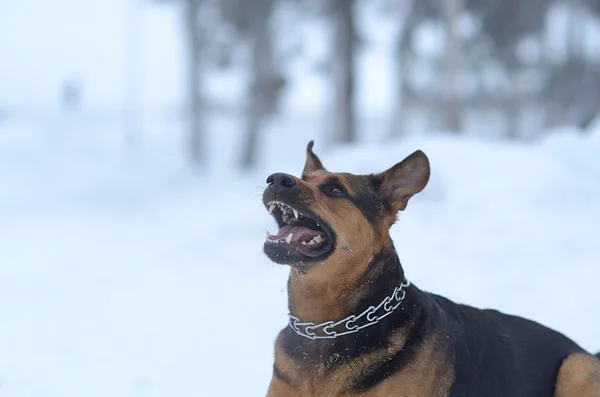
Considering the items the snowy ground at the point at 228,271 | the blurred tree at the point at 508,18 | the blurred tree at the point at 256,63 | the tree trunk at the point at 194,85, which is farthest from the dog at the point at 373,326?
the tree trunk at the point at 194,85

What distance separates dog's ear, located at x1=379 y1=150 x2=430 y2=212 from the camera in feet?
13.4

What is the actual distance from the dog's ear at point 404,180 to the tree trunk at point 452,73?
15338 millimetres

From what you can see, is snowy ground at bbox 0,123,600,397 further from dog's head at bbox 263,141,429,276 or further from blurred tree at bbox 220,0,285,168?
blurred tree at bbox 220,0,285,168

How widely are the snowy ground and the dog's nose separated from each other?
2.16ft

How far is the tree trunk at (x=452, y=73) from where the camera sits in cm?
1892

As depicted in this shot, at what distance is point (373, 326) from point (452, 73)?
16.0 meters

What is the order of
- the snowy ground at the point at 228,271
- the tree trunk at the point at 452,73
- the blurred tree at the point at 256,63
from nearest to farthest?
the snowy ground at the point at 228,271 < the tree trunk at the point at 452,73 < the blurred tree at the point at 256,63

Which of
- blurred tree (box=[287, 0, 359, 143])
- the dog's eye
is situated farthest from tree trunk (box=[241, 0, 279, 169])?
the dog's eye

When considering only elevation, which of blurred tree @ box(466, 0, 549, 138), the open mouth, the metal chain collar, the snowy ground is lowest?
the snowy ground

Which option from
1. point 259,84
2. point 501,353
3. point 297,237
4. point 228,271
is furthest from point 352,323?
point 259,84

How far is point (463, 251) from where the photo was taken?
9523 millimetres

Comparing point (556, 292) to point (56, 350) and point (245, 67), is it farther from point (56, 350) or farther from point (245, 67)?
point (245, 67)

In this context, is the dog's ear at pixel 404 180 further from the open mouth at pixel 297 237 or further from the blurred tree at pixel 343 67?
the blurred tree at pixel 343 67

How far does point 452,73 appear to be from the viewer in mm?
18828
